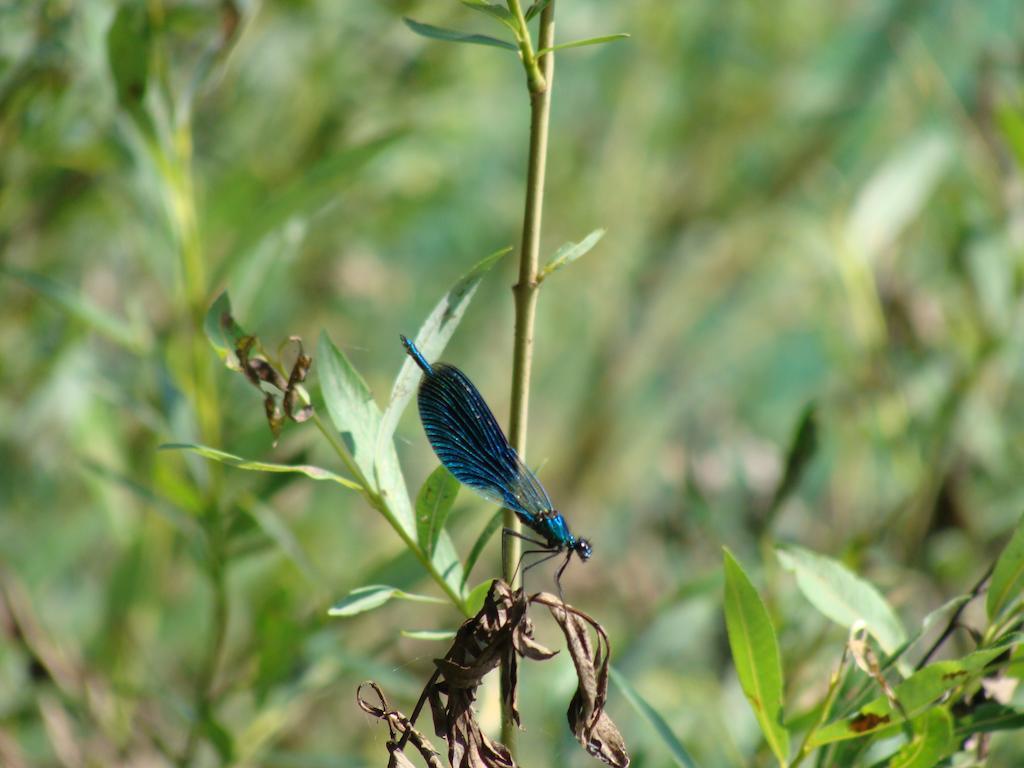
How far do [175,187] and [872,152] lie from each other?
128 cm

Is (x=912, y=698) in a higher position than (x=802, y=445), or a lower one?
lower

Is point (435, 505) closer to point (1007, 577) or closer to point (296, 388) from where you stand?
point (296, 388)

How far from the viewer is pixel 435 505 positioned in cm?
42

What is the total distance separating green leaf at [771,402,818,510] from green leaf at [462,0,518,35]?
25 cm

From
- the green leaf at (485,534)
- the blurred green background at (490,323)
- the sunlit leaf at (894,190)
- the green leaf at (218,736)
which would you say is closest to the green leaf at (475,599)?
the green leaf at (485,534)

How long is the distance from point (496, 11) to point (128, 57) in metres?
0.28

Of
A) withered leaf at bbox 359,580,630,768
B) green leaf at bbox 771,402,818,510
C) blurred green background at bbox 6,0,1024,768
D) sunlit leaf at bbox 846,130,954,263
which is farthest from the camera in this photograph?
sunlit leaf at bbox 846,130,954,263

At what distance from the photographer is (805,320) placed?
171 centimetres

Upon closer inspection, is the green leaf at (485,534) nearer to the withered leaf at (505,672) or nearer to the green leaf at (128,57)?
the withered leaf at (505,672)

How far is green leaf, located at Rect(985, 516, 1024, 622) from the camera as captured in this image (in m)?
0.42

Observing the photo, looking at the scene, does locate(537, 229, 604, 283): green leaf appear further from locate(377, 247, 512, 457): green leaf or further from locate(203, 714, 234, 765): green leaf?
locate(203, 714, 234, 765): green leaf

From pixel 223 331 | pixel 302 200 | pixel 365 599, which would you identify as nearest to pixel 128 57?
pixel 302 200

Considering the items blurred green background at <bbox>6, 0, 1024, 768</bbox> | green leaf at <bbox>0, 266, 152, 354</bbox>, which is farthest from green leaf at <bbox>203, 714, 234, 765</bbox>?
green leaf at <bbox>0, 266, 152, 354</bbox>

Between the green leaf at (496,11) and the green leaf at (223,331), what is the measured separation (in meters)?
0.14
